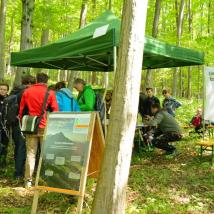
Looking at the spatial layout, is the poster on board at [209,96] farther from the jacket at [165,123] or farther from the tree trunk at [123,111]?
the tree trunk at [123,111]

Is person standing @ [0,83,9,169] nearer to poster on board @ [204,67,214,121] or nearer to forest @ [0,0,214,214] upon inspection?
forest @ [0,0,214,214]

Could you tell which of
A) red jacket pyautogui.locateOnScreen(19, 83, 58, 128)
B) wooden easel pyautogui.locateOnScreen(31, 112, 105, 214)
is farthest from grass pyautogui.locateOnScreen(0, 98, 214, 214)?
red jacket pyautogui.locateOnScreen(19, 83, 58, 128)

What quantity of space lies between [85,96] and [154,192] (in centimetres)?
246

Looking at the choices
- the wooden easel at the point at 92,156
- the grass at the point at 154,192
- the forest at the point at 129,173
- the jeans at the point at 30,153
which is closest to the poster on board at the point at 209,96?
the forest at the point at 129,173

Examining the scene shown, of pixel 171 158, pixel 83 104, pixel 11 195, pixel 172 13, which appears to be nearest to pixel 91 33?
pixel 83 104

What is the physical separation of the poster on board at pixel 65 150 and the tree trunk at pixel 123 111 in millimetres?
794

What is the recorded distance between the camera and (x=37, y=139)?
6.76 metres

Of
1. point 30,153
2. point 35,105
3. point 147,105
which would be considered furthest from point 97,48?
point 147,105

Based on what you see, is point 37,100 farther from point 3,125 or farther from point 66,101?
point 3,125

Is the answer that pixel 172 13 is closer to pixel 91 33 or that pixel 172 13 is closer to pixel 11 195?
pixel 91 33

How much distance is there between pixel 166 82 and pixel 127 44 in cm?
4589

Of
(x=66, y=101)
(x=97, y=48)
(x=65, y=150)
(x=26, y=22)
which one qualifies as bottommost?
(x=65, y=150)

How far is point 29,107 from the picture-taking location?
661 cm

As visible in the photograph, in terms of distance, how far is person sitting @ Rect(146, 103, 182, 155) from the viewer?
362 inches
